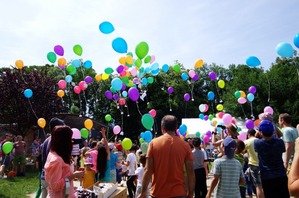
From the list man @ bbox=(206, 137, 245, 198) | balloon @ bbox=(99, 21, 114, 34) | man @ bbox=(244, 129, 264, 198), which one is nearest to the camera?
man @ bbox=(206, 137, 245, 198)

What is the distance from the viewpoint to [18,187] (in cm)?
906

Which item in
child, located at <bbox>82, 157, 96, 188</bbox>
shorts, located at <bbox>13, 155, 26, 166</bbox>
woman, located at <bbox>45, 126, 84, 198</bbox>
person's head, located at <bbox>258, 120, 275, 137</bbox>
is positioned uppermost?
person's head, located at <bbox>258, 120, 275, 137</bbox>

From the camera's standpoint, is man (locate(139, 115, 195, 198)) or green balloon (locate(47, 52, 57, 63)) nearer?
man (locate(139, 115, 195, 198))

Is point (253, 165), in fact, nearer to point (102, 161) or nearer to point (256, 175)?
point (256, 175)

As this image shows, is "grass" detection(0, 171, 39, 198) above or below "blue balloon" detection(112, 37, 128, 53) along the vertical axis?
below

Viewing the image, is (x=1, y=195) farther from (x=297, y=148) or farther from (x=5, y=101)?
(x=5, y=101)

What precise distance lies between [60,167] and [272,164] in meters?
3.07

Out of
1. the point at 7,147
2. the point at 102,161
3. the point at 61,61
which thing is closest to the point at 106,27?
the point at 61,61

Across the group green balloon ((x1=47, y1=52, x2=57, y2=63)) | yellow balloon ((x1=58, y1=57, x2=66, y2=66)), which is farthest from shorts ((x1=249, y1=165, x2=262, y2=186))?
yellow balloon ((x1=58, y1=57, x2=66, y2=66))

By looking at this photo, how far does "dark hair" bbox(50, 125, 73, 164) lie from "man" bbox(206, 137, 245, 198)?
2063 millimetres

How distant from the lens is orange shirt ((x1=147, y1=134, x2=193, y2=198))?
3.55 m

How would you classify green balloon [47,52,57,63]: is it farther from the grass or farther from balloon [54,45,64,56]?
the grass

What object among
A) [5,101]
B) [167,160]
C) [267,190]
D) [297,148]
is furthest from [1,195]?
[5,101]

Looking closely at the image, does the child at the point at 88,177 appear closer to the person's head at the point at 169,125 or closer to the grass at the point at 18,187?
the grass at the point at 18,187
